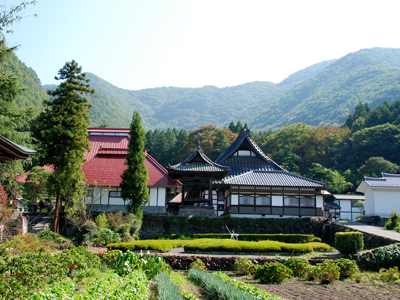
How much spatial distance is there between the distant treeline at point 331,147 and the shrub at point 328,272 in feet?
115

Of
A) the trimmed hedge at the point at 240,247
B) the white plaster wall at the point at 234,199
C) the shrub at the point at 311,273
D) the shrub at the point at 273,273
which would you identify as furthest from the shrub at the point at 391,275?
the white plaster wall at the point at 234,199

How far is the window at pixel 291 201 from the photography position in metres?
27.7

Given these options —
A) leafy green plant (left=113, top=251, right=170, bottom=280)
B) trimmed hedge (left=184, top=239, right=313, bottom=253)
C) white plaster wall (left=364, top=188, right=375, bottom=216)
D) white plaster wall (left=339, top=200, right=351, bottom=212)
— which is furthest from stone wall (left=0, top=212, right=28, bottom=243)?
white plaster wall (left=339, top=200, right=351, bottom=212)

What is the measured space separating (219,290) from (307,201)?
20691 millimetres

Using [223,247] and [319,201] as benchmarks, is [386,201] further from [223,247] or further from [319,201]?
[223,247]

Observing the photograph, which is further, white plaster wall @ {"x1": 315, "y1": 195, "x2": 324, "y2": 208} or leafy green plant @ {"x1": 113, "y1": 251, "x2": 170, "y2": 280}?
white plaster wall @ {"x1": 315, "y1": 195, "x2": 324, "y2": 208}

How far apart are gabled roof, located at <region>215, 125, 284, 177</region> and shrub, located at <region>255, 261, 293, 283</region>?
1952 cm

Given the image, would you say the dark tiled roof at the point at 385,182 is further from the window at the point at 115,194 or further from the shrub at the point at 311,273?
the window at the point at 115,194

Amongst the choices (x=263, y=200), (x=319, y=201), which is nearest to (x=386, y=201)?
(x=319, y=201)

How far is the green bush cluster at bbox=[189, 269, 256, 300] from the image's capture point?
312 inches

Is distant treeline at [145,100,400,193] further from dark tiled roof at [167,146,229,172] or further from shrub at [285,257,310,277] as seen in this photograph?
shrub at [285,257,310,277]

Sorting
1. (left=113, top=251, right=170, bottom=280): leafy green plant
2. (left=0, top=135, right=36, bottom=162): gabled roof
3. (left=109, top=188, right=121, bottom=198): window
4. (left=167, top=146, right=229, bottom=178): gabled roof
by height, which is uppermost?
(left=167, top=146, right=229, bottom=178): gabled roof

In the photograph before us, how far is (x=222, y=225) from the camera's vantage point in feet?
83.8

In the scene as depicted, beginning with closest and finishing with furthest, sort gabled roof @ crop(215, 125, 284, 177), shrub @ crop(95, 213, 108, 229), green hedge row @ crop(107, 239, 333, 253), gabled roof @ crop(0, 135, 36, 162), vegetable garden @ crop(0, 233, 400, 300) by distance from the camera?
vegetable garden @ crop(0, 233, 400, 300) → gabled roof @ crop(0, 135, 36, 162) → green hedge row @ crop(107, 239, 333, 253) → shrub @ crop(95, 213, 108, 229) → gabled roof @ crop(215, 125, 284, 177)
